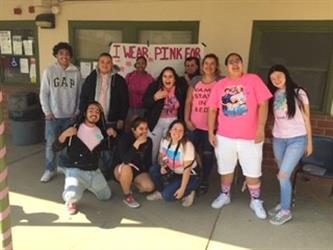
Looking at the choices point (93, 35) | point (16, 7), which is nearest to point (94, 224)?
point (93, 35)

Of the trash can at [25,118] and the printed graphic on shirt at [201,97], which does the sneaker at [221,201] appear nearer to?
the printed graphic on shirt at [201,97]

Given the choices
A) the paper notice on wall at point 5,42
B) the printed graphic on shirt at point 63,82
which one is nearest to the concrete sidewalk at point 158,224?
the printed graphic on shirt at point 63,82

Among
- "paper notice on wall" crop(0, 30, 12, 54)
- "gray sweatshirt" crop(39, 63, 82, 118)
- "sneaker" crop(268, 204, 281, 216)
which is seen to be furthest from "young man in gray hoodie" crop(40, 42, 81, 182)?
"paper notice on wall" crop(0, 30, 12, 54)

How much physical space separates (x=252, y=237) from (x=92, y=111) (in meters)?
1.83

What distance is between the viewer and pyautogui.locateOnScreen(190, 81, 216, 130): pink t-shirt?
139 inches

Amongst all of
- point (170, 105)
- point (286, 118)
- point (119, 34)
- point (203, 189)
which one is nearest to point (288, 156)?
point (286, 118)

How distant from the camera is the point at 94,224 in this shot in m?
3.16

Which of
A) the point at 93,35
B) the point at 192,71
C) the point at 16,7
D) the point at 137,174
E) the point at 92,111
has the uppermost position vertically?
the point at 16,7

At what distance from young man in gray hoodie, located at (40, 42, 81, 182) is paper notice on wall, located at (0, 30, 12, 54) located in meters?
2.34

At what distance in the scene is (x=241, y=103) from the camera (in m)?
3.17

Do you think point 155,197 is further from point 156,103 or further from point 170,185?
point 156,103

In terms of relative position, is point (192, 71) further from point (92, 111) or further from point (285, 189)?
point (285, 189)

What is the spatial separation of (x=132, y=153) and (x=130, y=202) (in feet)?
1.57

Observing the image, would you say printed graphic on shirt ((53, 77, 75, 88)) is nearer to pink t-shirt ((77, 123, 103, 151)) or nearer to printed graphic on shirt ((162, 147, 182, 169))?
pink t-shirt ((77, 123, 103, 151))
